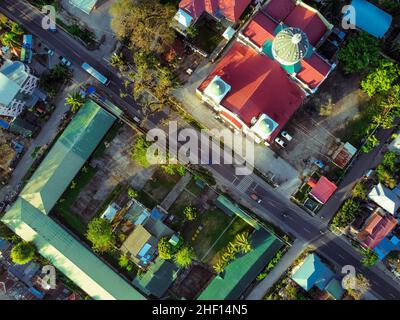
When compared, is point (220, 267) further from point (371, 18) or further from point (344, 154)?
point (371, 18)

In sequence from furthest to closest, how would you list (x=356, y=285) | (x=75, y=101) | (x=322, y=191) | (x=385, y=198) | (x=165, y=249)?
1. (x=356, y=285)
2. (x=322, y=191)
3. (x=385, y=198)
4. (x=75, y=101)
5. (x=165, y=249)

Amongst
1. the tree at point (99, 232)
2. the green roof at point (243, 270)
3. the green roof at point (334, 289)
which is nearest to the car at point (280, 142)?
the green roof at point (243, 270)

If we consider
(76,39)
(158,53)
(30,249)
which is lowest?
(30,249)

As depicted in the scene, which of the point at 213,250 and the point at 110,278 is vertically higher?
the point at 213,250

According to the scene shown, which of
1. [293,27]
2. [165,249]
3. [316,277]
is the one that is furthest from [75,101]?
[316,277]

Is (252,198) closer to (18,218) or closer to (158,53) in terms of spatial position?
(158,53)

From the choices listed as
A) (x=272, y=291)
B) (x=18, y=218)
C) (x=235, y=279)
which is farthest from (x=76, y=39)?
(x=272, y=291)
